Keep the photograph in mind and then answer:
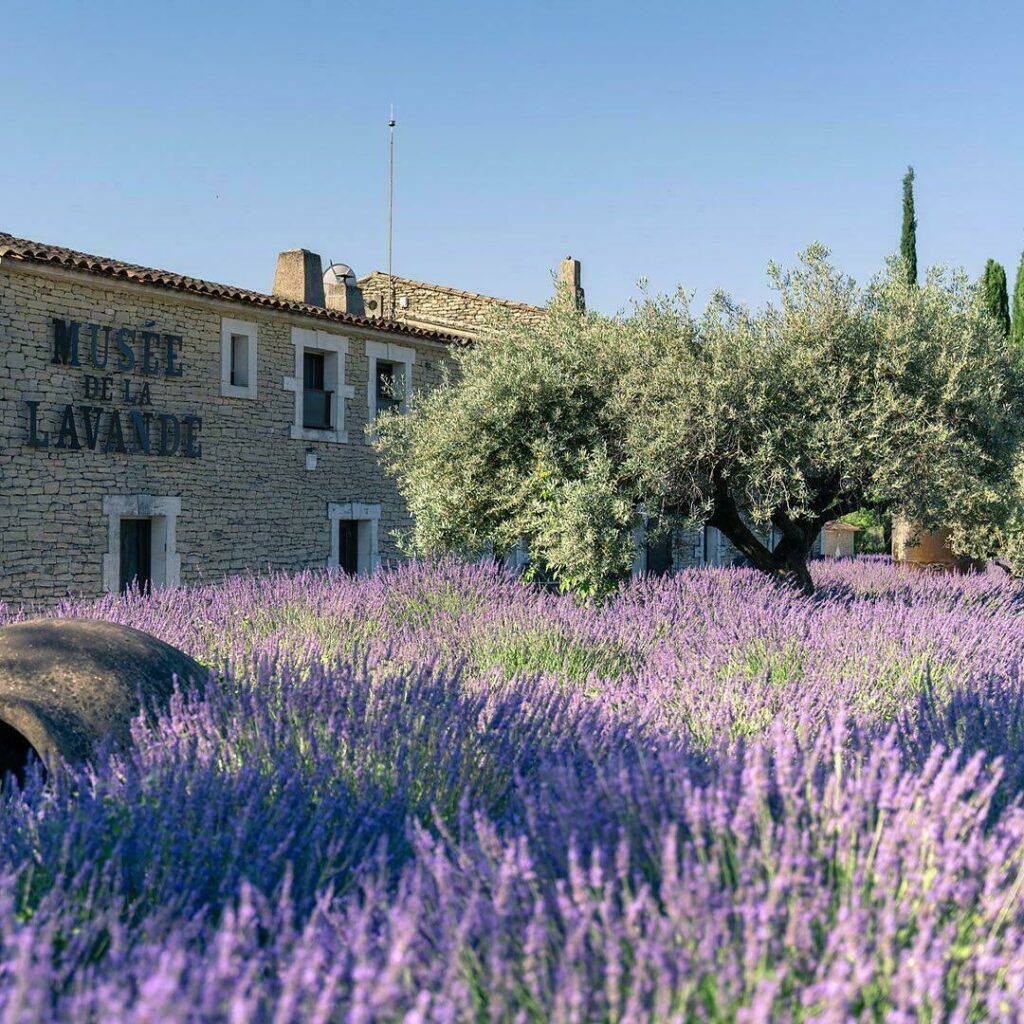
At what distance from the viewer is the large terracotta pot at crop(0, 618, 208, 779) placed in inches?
158

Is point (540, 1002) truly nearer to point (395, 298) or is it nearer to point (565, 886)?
point (565, 886)

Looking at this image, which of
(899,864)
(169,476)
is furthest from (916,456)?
(169,476)

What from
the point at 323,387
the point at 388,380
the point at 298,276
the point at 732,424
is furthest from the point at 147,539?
the point at 732,424

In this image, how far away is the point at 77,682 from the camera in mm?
4281

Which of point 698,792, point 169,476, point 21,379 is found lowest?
point 698,792

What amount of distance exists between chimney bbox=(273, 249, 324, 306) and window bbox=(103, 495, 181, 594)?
6.06m

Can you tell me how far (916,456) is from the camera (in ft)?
30.7

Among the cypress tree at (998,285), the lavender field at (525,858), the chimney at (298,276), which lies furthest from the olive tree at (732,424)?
the cypress tree at (998,285)

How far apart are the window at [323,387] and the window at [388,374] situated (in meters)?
0.52

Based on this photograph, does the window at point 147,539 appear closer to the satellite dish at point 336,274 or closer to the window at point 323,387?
the window at point 323,387

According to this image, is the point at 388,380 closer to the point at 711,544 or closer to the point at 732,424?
the point at 732,424

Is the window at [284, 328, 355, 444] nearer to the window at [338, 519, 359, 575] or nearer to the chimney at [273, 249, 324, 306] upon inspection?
the window at [338, 519, 359, 575]

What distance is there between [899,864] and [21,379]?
486 inches

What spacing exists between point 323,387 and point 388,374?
1.42 m
